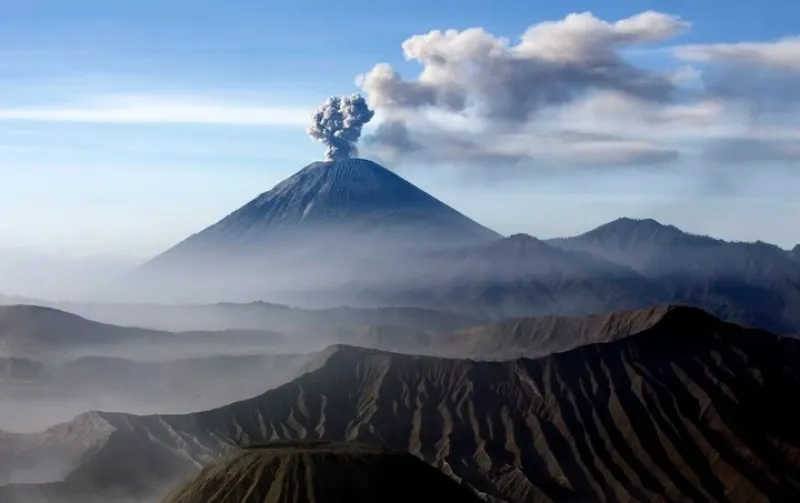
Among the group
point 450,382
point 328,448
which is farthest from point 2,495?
point 450,382

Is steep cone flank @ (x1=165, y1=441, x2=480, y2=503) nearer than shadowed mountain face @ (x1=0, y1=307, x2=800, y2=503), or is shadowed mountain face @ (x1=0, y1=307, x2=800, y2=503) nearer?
steep cone flank @ (x1=165, y1=441, x2=480, y2=503)

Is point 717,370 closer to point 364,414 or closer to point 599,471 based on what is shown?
point 599,471

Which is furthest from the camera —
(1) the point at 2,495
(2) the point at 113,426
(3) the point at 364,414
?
(3) the point at 364,414

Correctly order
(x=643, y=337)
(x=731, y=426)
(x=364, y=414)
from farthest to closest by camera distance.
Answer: (x=643, y=337) < (x=364, y=414) < (x=731, y=426)

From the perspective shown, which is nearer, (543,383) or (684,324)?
(543,383)

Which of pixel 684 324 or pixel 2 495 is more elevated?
pixel 684 324
